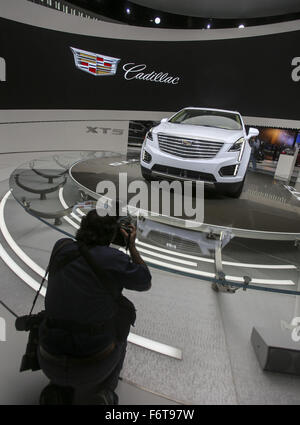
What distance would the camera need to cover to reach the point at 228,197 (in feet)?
13.3

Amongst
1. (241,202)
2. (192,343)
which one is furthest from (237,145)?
(192,343)

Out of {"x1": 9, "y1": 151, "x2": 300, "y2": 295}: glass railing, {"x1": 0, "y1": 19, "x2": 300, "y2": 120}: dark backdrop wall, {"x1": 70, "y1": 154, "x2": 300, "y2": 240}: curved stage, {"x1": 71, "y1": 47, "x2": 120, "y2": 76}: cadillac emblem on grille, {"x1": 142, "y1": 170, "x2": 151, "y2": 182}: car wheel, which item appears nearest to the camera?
{"x1": 9, "y1": 151, "x2": 300, "y2": 295}: glass railing

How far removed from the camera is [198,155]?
11.2ft

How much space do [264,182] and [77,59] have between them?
20.5 feet

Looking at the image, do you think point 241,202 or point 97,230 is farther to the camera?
point 241,202

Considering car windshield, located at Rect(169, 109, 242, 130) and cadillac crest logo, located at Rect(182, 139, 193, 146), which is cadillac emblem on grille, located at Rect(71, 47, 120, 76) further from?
cadillac crest logo, located at Rect(182, 139, 193, 146)

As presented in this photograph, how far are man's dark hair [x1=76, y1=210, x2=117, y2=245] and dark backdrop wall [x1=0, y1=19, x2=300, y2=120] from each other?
7.10m

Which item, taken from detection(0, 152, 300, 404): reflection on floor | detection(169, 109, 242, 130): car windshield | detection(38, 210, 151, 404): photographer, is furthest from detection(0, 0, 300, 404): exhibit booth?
detection(38, 210, 151, 404): photographer

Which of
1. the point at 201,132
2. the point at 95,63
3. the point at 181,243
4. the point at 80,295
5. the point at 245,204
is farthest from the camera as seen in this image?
the point at 95,63

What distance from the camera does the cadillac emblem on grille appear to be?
26.4 ft

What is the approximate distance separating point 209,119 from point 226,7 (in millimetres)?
7335

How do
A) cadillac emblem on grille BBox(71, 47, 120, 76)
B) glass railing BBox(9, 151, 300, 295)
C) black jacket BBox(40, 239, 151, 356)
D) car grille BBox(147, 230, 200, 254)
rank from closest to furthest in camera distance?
black jacket BBox(40, 239, 151, 356) → glass railing BBox(9, 151, 300, 295) → car grille BBox(147, 230, 200, 254) → cadillac emblem on grille BBox(71, 47, 120, 76)

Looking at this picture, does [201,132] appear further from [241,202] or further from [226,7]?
[226,7]
